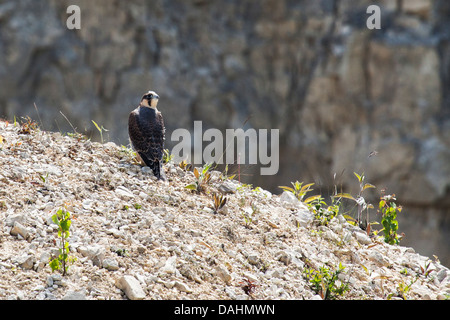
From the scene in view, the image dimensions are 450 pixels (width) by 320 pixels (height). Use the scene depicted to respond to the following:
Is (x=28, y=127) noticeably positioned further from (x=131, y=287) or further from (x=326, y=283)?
(x=326, y=283)

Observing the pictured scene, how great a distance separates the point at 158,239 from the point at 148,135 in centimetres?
186

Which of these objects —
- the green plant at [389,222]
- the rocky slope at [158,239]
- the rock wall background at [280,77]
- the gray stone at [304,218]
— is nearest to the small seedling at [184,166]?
the rocky slope at [158,239]

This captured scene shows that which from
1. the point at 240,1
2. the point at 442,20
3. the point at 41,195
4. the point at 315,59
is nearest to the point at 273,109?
the point at 315,59

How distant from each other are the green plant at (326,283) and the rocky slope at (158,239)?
0.14ft

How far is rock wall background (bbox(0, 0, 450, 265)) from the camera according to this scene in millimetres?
15852

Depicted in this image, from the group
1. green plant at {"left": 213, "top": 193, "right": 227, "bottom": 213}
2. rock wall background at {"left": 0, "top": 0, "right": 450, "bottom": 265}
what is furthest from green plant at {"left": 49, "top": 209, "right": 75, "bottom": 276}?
rock wall background at {"left": 0, "top": 0, "right": 450, "bottom": 265}

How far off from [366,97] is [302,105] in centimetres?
200

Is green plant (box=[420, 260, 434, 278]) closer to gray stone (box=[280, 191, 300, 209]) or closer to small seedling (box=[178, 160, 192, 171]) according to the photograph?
gray stone (box=[280, 191, 300, 209])

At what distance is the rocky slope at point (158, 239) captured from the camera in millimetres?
2883

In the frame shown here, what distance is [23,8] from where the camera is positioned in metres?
16.3

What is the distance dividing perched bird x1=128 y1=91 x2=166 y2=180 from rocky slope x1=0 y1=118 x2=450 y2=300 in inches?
4.5

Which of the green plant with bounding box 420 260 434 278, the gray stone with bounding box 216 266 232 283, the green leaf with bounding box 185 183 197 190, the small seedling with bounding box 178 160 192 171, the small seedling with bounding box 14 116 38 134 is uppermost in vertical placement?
the small seedling with bounding box 14 116 38 134

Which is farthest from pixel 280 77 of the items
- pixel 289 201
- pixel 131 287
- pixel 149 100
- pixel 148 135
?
pixel 131 287

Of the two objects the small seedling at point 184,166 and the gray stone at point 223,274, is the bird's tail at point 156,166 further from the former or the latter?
the gray stone at point 223,274
